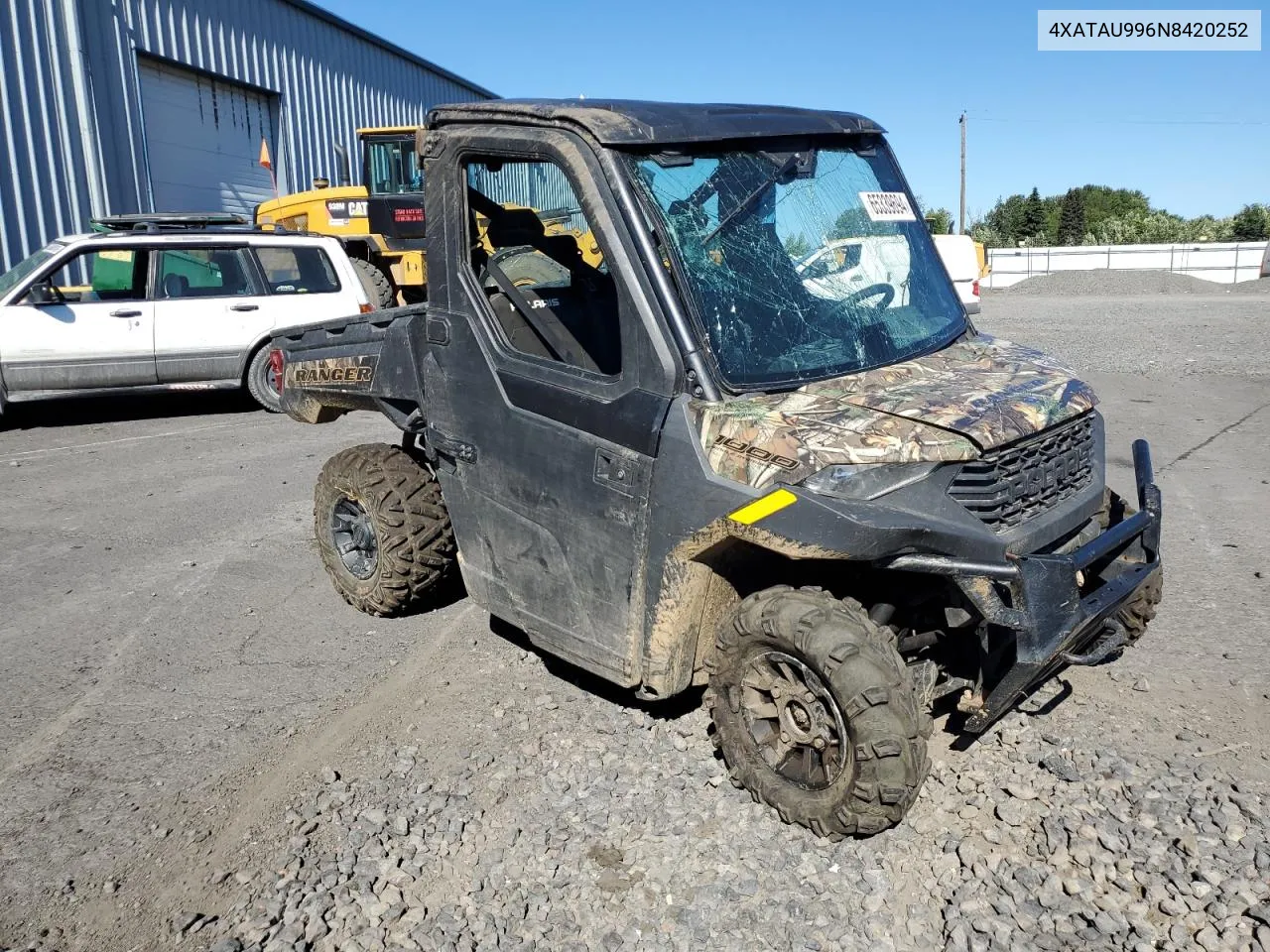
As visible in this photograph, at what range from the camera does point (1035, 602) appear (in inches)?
114

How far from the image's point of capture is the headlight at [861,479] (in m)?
2.91

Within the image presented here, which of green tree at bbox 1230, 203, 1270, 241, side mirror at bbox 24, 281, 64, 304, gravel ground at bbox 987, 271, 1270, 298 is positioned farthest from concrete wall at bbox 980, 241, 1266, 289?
side mirror at bbox 24, 281, 64, 304

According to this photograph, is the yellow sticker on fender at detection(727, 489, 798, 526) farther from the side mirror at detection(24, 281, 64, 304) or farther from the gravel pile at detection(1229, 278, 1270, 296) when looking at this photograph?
the gravel pile at detection(1229, 278, 1270, 296)

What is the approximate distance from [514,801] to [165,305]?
28.9 ft

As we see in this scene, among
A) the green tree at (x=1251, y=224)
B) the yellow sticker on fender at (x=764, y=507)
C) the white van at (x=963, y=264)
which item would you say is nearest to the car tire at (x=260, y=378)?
the yellow sticker on fender at (x=764, y=507)

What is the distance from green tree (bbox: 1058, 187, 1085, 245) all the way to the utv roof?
2759 inches

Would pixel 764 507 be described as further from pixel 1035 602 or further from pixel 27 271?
pixel 27 271

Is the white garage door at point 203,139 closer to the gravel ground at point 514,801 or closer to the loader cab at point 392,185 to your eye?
the loader cab at point 392,185

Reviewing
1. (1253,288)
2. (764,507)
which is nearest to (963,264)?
(764,507)

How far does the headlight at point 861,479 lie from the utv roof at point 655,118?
1233mm

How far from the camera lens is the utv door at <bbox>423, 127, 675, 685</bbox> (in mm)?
3264

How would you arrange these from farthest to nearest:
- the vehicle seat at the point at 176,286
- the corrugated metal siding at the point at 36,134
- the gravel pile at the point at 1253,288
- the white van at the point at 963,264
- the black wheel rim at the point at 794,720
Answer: the gravel pile at the point at 1253,288
the white van at the point at 963,264
the corrugated metal siding at the point at 36,134
the vehicle seat at the point at 176,286
the black wheel rim at the point at 794,720

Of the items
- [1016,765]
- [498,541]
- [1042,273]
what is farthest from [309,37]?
[1042,273]

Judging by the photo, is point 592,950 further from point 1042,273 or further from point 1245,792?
point 1042,273
